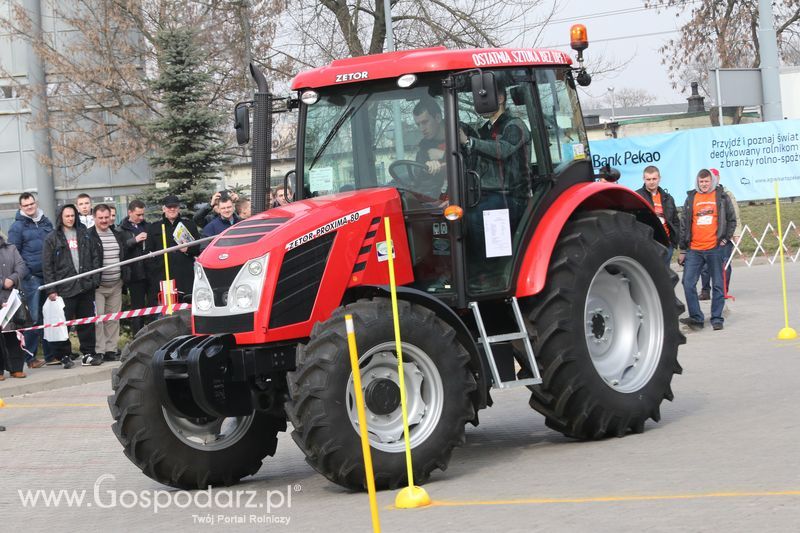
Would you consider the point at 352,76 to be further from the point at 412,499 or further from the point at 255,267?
the point at 412,499

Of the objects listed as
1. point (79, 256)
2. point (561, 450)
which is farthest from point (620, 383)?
point (79, 256)

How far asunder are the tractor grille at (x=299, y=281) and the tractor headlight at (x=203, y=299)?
0.52 metres

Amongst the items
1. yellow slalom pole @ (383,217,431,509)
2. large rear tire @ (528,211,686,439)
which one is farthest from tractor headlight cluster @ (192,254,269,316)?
large rear tire @ (528,211,686,439)

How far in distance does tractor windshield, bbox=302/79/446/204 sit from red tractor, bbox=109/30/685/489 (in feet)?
0.04

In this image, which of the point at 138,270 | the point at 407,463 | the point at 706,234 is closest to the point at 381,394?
the point at 407,463

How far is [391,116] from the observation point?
8570 millimetres

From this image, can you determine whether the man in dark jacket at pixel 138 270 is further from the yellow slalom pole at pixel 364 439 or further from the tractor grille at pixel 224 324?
the yellow slalom pole at pixel 364 439

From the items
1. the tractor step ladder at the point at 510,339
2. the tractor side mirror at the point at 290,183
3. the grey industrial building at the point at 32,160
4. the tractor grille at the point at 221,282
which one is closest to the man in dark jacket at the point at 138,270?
the tractor side mirror at the point at 290,183

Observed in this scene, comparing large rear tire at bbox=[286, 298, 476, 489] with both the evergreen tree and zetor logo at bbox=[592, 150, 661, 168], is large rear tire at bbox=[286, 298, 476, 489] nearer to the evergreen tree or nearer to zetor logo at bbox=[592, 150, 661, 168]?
the evergreen tree

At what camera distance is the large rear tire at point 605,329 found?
8516 millimetres

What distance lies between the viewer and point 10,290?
558 inches

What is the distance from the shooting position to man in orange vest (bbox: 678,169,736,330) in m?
15.2

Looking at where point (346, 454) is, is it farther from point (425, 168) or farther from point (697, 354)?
point (697, 354)

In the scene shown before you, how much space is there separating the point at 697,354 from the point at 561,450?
5135mm
